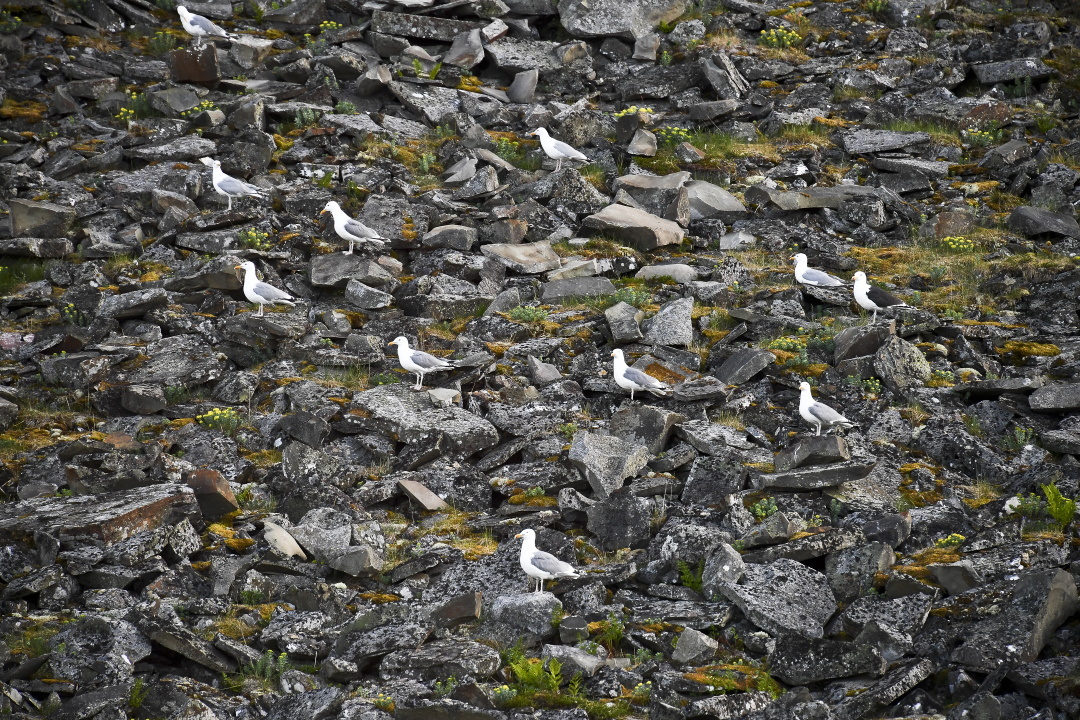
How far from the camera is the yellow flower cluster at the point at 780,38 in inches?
995

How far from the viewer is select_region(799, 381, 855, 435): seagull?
1267 cm

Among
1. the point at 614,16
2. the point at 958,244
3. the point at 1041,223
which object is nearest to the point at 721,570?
the point at 958,244

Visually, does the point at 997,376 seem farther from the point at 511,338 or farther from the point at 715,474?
the point at 511,338

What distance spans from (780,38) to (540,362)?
14.4 m

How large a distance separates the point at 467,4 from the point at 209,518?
17548 millimetres

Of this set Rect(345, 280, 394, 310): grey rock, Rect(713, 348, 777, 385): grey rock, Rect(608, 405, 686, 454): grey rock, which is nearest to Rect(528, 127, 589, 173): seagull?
Rect(345, 280, 394, 310): grey rock

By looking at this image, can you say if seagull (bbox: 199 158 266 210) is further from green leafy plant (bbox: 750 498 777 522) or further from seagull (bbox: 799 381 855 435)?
green leafy plant (bbox: 750 498 777 522)

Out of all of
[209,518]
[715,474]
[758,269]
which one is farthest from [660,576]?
[758,269]

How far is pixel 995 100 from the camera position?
73.8ft

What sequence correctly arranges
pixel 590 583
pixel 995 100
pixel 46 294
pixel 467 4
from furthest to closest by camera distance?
pixel 467 4 < pixel 995 100 < pixel 46 294 < pixel 590 583

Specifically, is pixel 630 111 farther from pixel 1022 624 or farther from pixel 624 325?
pixel 1022 624

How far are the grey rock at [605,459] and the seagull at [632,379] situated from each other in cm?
127

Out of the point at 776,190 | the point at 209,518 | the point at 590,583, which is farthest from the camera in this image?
the point at 776,190

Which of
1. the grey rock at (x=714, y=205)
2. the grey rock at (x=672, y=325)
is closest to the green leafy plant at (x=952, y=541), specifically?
the grey rock at (x=672, y=325)
